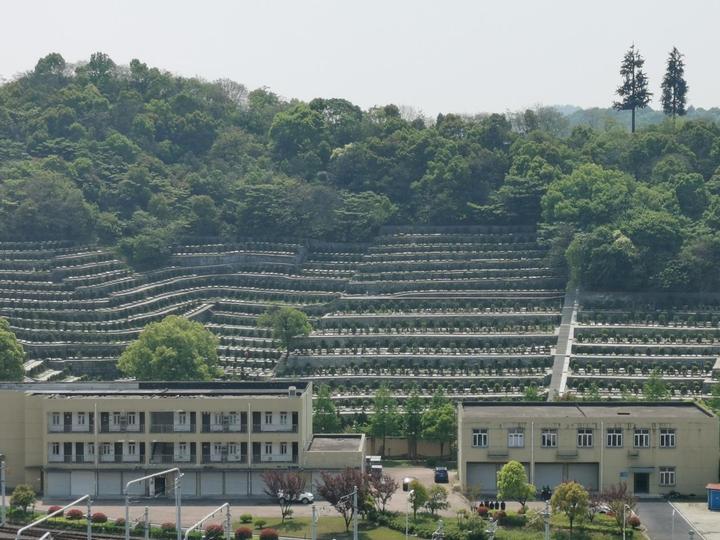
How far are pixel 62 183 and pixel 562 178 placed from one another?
108 ft

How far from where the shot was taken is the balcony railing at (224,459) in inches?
3374

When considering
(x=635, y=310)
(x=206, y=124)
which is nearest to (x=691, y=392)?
(x=635, y=310)

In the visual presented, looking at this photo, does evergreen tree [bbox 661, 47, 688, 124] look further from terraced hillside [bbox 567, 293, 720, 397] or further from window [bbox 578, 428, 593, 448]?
window [bbox 578, 428, 593, 448]

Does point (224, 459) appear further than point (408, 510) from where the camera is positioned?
Yes

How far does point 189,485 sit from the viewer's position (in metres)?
85.1

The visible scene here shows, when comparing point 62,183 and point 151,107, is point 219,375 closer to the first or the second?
point 62,183

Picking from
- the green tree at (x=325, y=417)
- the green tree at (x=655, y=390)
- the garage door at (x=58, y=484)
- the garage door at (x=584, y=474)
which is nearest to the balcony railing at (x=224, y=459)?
the garage door at (x=58, y=484)

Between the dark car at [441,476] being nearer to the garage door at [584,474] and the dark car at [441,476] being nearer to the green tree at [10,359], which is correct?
the garage door at [584,474]

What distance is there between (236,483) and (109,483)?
5733 mm

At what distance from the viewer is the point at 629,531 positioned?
75.9 m

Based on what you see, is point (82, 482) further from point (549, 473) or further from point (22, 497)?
point (549, 473)

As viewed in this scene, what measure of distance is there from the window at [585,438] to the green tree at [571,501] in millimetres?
9016

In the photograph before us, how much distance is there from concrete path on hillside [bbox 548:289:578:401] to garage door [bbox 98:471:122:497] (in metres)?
23.3

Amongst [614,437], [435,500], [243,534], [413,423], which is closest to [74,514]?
[243,534]
